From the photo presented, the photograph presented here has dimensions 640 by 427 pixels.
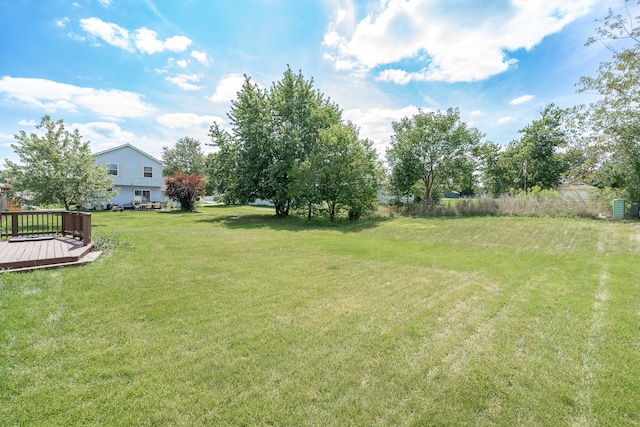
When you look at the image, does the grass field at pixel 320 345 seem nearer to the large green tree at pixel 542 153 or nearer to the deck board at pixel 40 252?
the deck board at pixel 40 252

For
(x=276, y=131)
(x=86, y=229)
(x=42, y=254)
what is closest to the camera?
(x=42, y=254)

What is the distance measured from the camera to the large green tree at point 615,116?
8.16m

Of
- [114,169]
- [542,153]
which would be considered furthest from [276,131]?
[542,153]

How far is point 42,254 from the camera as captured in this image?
6.12 m

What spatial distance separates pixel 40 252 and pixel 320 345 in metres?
7.16

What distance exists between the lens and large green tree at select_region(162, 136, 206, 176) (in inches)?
1905

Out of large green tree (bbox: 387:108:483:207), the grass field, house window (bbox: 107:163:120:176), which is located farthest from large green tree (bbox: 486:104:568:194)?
house window (bbox: 107:163:120:176)

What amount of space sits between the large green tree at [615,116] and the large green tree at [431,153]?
606 centimetres

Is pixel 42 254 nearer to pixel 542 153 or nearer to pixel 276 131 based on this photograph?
pixel 276 131

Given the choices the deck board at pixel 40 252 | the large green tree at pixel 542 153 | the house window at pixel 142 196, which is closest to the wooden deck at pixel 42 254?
the deck board at pixel 40 252

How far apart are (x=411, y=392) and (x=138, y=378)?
92.9 inches

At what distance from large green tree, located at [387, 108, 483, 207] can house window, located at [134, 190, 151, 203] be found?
23806 millimetres

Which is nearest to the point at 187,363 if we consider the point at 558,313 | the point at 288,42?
the point at 558,313

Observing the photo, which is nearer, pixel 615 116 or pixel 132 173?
pixel 615 116
